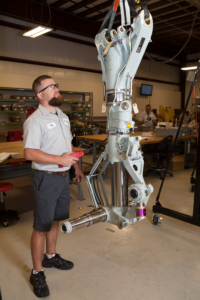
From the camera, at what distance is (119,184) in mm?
1378

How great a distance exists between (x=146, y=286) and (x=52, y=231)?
83 centimetres

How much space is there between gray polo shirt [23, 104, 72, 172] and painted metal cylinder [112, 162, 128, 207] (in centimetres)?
53

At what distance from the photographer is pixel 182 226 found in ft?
9.24


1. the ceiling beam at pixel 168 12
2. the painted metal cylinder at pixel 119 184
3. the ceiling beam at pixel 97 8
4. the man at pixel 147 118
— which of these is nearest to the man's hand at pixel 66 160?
the painted metal cylinder at pixel 119 184

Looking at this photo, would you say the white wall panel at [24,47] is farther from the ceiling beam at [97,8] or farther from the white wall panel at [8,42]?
the ceiling beam at [97,8]

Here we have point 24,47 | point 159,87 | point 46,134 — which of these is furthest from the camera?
point 159,87

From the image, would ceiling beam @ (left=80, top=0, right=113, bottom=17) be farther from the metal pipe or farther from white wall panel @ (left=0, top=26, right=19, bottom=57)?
the metal pipe

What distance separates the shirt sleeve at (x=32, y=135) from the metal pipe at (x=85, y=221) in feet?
1.91

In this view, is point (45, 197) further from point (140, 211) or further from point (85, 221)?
point (140, 211)

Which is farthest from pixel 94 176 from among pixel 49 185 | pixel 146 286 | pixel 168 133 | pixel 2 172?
pixel 168 133

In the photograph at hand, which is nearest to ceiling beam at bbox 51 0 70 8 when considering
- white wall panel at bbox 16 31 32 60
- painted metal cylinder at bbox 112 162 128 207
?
white wall panel at bbox 16 31 32 60

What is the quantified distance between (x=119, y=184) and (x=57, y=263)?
1.10m

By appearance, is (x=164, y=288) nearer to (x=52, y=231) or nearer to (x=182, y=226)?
(x=52, y=231)

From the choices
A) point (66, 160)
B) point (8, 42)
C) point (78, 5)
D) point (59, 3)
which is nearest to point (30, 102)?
point (8, 42)
